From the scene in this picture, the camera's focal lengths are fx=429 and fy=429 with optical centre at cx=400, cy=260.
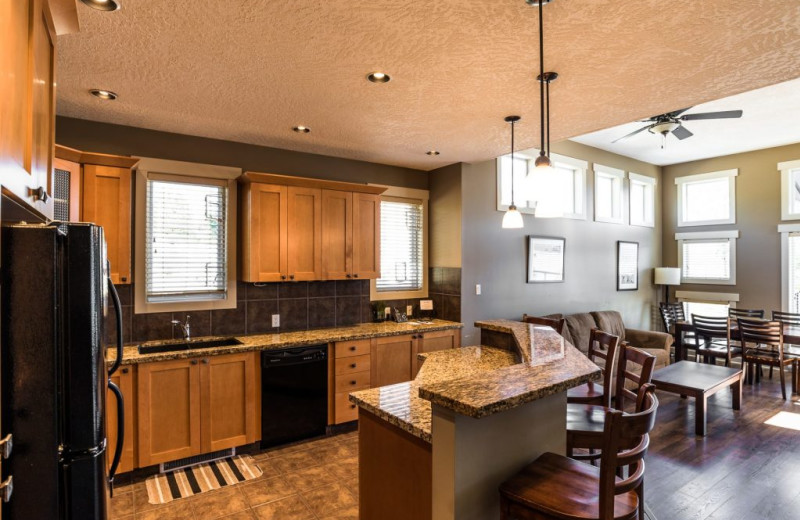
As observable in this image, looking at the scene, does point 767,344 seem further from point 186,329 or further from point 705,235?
point 186,329

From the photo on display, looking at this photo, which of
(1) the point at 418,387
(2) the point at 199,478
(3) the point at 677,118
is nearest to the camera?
(1) the point at 418,387

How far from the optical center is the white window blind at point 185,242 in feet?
11.7

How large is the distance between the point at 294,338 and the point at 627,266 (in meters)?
5.52

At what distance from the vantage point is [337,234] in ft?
13.8

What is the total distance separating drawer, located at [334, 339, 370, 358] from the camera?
3.90m

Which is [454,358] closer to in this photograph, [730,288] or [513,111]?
[513,111]

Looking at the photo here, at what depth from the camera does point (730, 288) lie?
672cm

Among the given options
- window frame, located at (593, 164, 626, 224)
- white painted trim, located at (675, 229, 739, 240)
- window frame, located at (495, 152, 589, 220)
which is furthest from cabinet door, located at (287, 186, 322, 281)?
white painted trim, located at (675, 229, 739, 240)

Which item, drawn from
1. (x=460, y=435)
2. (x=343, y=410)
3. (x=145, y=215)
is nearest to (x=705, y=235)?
(x=343, y=410)

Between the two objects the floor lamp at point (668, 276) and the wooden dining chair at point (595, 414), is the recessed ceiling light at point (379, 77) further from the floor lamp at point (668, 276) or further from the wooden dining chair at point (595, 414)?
the floor lamp at point (668, 276)

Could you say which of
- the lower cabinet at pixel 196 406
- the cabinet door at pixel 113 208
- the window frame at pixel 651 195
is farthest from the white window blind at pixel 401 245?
the window frame at pixel 651 195

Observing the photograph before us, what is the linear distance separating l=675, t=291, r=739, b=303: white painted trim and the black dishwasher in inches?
253

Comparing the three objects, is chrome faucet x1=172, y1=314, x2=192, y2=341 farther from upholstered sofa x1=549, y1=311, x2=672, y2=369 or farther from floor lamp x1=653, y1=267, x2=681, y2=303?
floor lamp x1=653, y1=267, x2=681, y2=303

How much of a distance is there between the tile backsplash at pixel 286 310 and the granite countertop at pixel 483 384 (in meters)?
1.80
